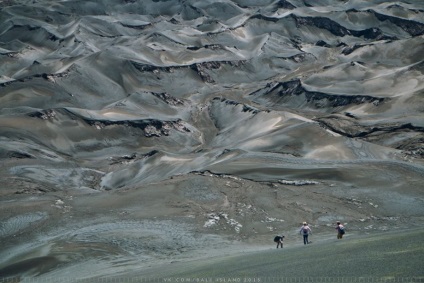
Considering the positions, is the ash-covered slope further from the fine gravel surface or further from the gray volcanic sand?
the fine gravel surface

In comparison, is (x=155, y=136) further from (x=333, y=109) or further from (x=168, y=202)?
(x=168, y=202)

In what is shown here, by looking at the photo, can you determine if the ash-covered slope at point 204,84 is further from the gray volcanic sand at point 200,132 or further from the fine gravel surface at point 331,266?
the fine gravel surface at point 331,266

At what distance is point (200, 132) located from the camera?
7125 centimetres

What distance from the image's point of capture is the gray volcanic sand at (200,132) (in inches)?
1267

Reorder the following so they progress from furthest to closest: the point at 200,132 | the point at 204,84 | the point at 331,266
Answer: the point at 204,84 < the point at 200,132 < the point at 331,266

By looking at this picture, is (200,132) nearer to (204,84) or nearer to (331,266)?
(204,84)

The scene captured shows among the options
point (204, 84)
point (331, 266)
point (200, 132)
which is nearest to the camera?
point (331, 266)

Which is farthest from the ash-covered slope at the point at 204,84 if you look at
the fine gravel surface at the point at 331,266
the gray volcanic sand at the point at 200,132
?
the fine gravel surface at the point at 331,266

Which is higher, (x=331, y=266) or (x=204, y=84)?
(x=204, y=84)

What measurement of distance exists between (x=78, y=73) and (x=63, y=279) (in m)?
62.5

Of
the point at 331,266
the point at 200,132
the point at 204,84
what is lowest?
the point at 331,266

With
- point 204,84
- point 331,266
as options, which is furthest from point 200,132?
point 331,266

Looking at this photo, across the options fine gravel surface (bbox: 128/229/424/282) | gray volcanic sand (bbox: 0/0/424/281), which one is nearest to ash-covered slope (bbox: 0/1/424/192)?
gray volcanic sand (bbox: 0/0/424/281)

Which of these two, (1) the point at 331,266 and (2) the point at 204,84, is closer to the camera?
(1) the point at 331,266
